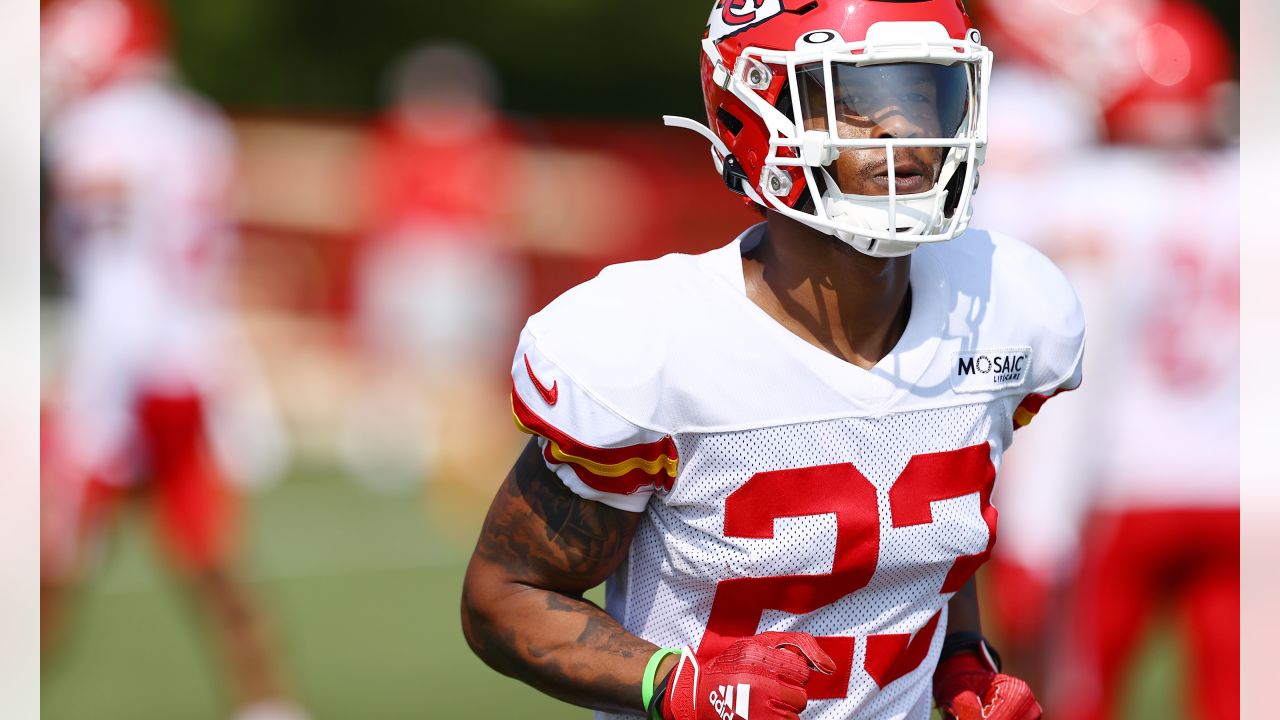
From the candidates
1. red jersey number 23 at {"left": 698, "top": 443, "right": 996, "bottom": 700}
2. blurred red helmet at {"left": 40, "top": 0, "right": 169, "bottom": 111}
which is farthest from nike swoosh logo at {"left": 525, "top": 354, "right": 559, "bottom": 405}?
blurred red helmet at {"left": 40, "top": 0, "right": 169, "bottom": 111}

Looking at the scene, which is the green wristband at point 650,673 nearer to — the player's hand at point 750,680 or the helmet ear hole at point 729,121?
the player's hand at point 750,680

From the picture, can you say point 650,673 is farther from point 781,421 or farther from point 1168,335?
point 1168,335

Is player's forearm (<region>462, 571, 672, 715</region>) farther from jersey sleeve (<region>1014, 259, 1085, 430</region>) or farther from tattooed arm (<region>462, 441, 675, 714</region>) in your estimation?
jersey sleeve (<region>1014, 259, 1085, 430</region>)

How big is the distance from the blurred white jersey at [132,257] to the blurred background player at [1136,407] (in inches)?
109

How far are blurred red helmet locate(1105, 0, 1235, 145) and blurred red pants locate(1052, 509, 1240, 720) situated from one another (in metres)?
1.16

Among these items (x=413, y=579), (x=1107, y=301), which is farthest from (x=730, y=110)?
(x=413, y=579)

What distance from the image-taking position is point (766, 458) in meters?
2.35

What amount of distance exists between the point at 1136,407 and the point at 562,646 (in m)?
2.64

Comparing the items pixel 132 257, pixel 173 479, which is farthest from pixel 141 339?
pixel 173 479

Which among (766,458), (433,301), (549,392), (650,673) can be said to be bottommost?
(433,301)

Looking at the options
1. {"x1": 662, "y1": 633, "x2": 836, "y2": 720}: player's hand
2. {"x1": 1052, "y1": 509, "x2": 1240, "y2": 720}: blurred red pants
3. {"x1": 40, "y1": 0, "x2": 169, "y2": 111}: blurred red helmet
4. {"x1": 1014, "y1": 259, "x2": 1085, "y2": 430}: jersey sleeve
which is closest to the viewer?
{"x1": 662, "y1": 633, "x2": 836, "y2": 720}: player's hand

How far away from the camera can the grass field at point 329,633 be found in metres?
5.79

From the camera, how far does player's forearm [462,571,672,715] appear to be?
232 cm

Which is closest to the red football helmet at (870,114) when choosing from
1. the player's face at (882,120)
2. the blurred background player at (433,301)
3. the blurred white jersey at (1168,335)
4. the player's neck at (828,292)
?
the player's face at (882,120)
